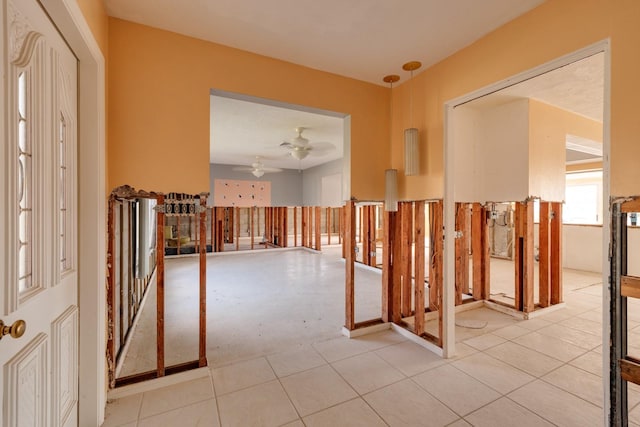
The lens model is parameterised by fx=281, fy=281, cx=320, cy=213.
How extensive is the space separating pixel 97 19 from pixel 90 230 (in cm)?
119

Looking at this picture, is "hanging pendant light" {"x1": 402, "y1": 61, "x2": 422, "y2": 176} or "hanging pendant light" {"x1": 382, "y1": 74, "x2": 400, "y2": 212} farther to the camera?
"hanging pendant light" {"x1": 382, "y1": 74, "x2": 400, "y2": 212}

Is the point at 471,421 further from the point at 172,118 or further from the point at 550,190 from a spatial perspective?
the point at 550,190

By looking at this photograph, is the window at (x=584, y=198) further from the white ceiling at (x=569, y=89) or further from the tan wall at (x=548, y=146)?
the white ceiling at (x=569, y=89)

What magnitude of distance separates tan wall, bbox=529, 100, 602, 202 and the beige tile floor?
168cm

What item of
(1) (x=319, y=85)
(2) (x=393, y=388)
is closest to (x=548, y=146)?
(1) (x=319, y=85)

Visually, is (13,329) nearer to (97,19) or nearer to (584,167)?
(97,19)

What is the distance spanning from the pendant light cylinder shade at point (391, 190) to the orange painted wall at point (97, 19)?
232 centimetres

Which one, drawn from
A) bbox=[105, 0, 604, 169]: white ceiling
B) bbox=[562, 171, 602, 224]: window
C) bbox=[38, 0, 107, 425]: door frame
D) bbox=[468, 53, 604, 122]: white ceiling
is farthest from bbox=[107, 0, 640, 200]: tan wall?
bbox=[562, 171, 602, 224]: window

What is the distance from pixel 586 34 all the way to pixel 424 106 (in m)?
1.13

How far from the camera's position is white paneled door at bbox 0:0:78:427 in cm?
93

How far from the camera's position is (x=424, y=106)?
2.51 metres

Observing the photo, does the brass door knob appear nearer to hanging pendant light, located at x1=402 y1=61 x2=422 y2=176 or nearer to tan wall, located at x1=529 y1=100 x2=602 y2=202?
hanging pendant light, located at x1=402 y1=61 x2=422 y2=176

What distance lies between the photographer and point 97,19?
5.19ft

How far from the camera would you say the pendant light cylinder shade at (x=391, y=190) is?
8.99ft
